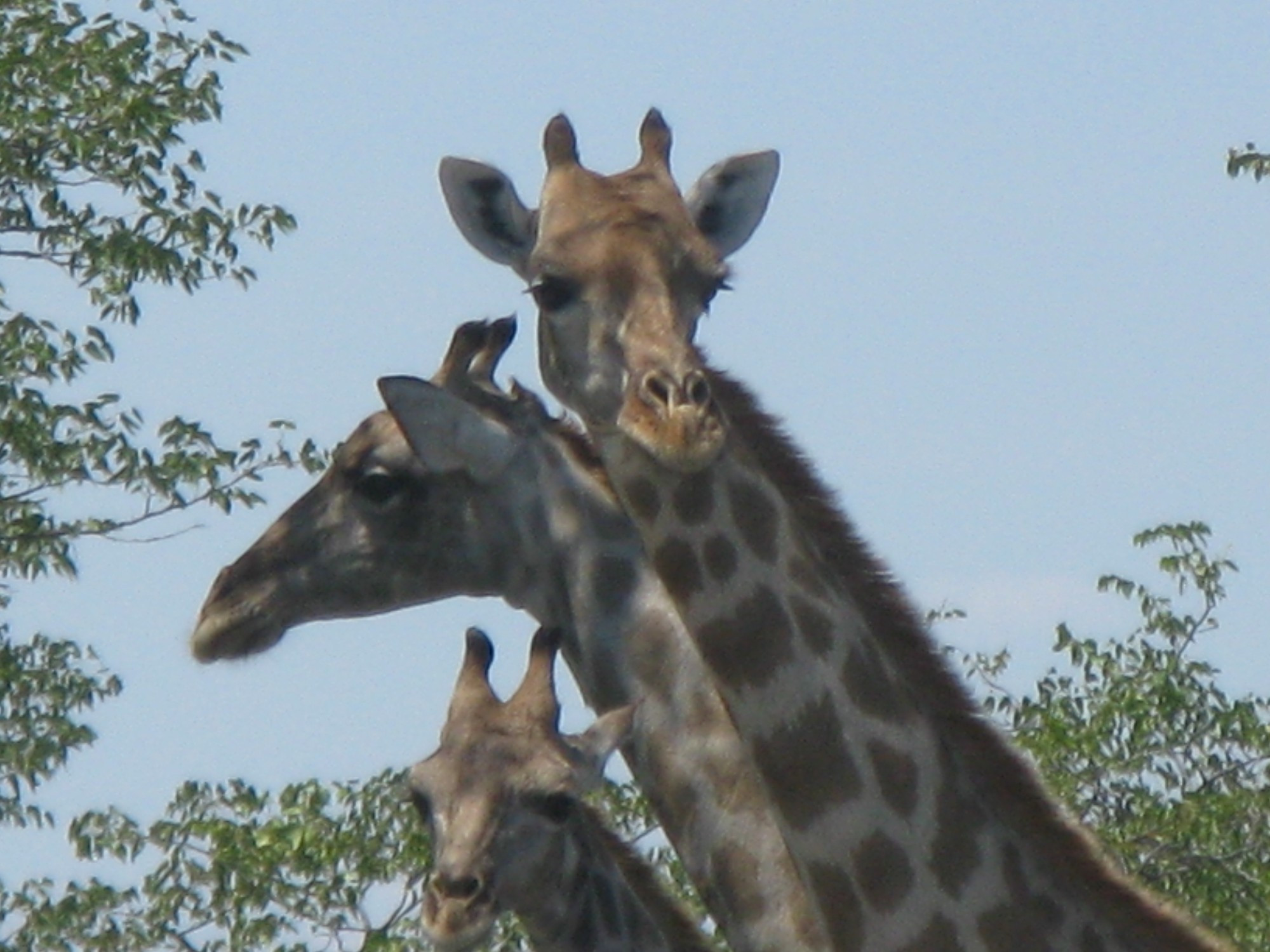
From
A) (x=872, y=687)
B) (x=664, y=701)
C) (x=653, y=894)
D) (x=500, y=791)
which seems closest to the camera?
(x=872, y=687)

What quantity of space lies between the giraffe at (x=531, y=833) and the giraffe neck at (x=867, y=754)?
1.19m

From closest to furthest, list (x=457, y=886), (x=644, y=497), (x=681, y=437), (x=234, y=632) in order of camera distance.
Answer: (x=681, y=437) → (x=644, y=497) → (x=457, y=886) → (x=234, y=632)

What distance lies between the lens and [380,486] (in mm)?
9086

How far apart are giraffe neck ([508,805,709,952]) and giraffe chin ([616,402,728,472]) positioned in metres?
2.07

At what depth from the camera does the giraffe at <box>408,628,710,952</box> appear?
26.5 feet

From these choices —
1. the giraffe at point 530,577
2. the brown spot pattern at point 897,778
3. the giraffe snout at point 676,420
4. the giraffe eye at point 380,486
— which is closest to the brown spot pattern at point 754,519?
the giraffe snout at point 676,420

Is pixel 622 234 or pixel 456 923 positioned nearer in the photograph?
pixel 622 234

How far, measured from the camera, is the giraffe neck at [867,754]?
6.72m

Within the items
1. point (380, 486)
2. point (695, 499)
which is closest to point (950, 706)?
point (695, 499)

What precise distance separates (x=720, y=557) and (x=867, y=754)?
1.66ft

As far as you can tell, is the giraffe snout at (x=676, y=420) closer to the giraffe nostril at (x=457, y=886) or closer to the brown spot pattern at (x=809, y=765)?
the brown spot pattern at (x=809, y=765)

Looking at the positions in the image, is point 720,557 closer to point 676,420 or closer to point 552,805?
point 676,420

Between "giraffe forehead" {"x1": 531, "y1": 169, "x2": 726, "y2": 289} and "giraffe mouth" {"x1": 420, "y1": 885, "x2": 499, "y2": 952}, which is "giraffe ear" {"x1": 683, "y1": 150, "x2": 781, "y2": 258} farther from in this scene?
"giraffe mouth" {"x1": 420, "y1": 885, "x2": 499, "y2": 952}

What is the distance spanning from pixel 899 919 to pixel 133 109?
8101mm
